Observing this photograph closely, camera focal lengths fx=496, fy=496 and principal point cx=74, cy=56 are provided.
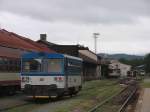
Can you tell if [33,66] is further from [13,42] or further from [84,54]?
[84,54]

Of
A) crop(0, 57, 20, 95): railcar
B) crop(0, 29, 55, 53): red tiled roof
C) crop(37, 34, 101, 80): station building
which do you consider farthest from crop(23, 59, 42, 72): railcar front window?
crop(37, 34, 101, 80): station building

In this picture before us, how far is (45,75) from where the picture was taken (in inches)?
1019

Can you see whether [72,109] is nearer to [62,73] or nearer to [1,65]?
[62,73]

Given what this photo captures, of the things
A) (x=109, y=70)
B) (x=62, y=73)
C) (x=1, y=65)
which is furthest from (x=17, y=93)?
(x=109, y=70)

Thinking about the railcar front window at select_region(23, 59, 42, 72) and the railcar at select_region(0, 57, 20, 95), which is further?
the railcar at select_region(0, 57, 20, 95)

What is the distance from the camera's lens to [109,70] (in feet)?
413

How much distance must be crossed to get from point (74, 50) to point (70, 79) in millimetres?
29020

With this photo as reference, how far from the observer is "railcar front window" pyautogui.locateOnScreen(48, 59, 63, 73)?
2620 centimetres

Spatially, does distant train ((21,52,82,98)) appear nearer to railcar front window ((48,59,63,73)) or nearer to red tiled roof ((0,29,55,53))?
railcar front window ((48,59,63,73))

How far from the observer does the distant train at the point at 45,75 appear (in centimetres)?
2586

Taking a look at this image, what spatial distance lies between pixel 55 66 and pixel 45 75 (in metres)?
0.84

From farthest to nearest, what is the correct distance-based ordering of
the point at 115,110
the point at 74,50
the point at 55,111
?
1. the point at 74,50
2. the point at 115,110
3. the point at 55,111

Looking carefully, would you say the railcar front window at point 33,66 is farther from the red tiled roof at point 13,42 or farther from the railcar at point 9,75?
the red tiled roof at point 13,42

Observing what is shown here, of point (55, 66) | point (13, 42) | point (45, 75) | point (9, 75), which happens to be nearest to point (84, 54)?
point (13, 42)
